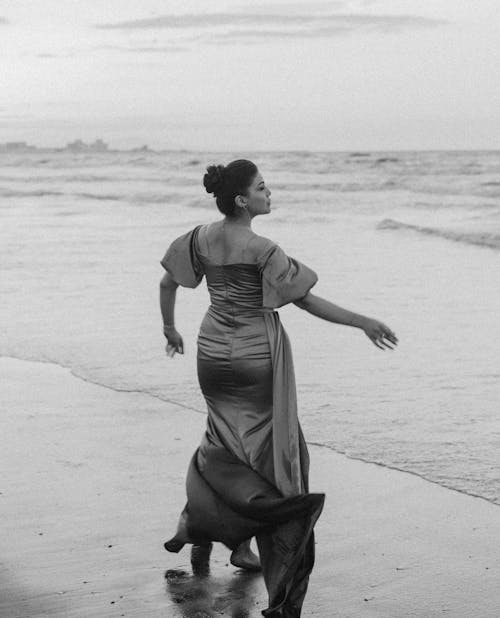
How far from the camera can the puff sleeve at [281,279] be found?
3.91 metres

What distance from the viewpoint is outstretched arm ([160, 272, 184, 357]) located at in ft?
14.3

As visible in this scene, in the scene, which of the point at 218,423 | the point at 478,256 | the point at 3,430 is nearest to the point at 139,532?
the point at 218,423

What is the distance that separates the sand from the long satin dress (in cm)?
22

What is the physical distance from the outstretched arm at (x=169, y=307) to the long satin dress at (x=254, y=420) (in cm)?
12

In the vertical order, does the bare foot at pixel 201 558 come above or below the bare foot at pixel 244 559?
below

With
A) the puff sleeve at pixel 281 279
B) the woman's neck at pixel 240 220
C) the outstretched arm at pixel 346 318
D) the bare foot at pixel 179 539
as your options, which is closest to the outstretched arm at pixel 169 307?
the woman's neck at pixel 240 220

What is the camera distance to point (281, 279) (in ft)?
12.9

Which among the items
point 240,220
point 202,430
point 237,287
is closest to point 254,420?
point 237,287

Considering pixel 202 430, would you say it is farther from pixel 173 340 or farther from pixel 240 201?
pixel 240 201

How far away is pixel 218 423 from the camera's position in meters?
4.17

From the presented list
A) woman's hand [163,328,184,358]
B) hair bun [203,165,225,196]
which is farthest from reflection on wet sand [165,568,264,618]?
hair bun [203,165,225,196]

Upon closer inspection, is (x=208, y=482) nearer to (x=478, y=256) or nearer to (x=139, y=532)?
(x=139, y=532)

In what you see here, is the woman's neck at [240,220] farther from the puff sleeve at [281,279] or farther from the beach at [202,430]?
the beach at [202,430]

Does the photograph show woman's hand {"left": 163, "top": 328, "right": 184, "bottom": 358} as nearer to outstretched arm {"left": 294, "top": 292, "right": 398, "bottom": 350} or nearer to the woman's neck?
the woman's neck
